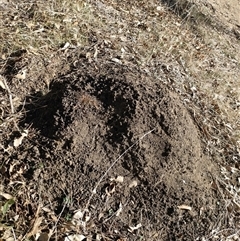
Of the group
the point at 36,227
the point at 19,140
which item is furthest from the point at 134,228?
the point at 19,140

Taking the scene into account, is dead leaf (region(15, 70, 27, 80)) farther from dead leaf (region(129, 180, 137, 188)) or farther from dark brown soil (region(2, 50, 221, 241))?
dead leaf (region(129, 180, 137, 188))

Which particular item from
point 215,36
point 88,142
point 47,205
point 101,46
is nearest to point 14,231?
point 47,205

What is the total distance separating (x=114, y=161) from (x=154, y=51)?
1791 millimetres

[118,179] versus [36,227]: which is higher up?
[118,179]

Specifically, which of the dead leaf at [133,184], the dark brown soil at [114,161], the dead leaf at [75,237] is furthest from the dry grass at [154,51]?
the dead leaf at [133,184]

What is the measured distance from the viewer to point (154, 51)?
4281 millimetres

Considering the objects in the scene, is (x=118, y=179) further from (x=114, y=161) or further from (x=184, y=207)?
(x=184, y=207)

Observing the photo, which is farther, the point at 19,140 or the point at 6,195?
the point at 19,140

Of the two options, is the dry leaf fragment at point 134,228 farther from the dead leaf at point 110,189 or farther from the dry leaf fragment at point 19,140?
the dry leaf fragment at point 19,140

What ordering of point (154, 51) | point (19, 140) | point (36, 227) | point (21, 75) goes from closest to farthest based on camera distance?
point (36, 227) < point (19, 140) < point (21, 75) < point (154, 51)

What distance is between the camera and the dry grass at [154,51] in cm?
339

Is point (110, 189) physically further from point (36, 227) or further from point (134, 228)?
point (36, 227)

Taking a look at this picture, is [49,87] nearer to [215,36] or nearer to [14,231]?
[14,231]

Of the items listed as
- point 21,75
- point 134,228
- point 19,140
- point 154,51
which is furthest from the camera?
point 154,51
